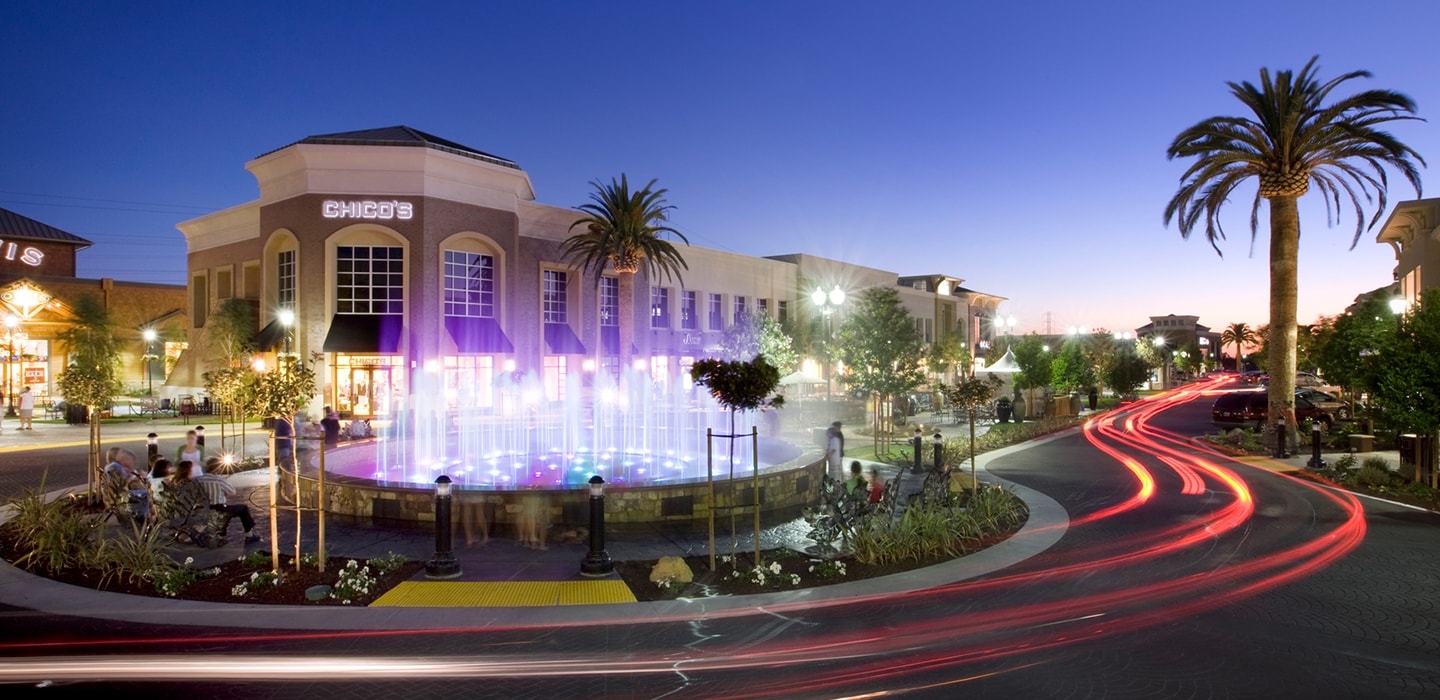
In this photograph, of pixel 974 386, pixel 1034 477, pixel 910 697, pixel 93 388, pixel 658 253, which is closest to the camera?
pixel 910 697

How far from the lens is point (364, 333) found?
108 feet

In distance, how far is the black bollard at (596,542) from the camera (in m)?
9.30

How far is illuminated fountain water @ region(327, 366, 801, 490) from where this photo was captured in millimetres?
15531

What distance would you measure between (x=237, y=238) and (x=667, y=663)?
40696mm

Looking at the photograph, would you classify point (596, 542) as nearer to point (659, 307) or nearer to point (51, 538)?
point (51, 538)

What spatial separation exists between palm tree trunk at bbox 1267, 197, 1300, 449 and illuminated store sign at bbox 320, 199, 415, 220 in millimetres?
31593

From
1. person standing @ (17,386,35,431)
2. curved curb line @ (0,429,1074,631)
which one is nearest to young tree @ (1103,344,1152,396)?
curved curb line @ (0,429,1074,631)

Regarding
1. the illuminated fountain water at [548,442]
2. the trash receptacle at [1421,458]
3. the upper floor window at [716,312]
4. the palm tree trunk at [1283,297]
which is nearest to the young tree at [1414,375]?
the trash receptacle at [1421,458]

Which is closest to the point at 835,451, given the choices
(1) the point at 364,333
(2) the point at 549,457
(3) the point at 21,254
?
(2) the point at 549,457

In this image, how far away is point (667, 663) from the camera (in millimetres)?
6672

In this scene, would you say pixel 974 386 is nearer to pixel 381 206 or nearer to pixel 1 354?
pixel 381 206

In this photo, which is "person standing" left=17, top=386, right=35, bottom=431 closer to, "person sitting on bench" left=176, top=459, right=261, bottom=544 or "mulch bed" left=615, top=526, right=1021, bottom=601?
"person sitting on bench" left=176, top=459, right=261, bottom=544

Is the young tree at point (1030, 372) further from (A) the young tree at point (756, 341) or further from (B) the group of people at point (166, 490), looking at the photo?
(B) the group of people at point (166, 490)

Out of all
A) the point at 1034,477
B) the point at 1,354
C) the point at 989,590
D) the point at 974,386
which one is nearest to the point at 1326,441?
the point at 1034,477
